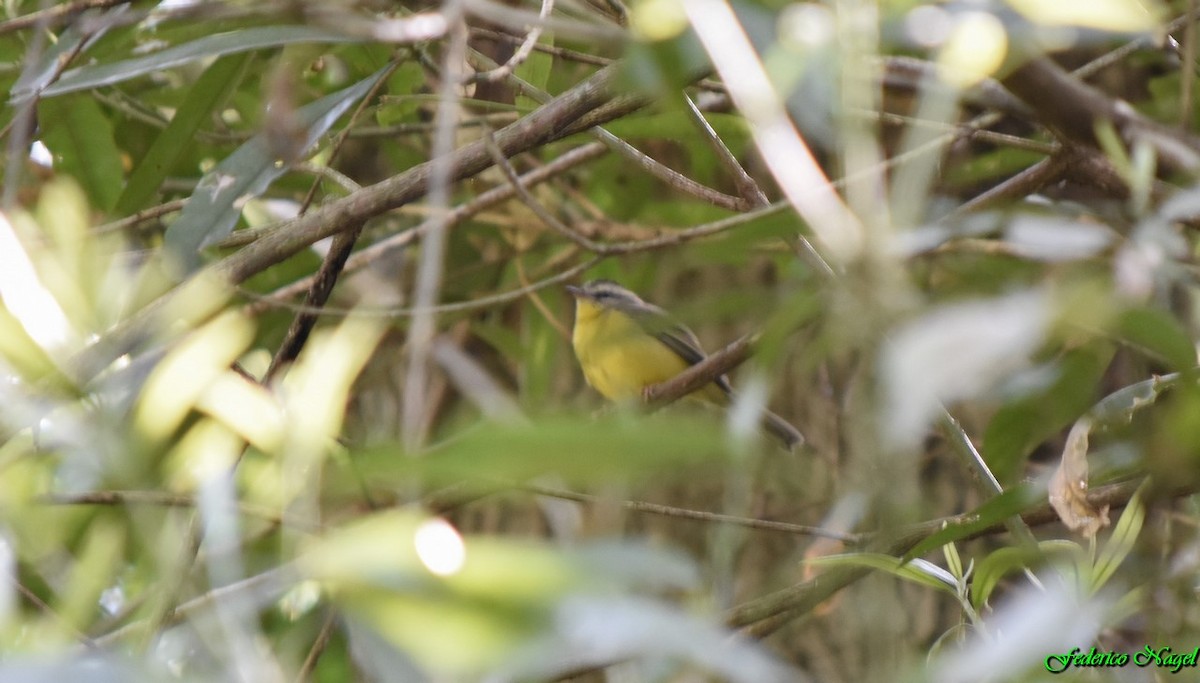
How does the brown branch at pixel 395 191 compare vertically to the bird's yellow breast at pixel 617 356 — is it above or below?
above

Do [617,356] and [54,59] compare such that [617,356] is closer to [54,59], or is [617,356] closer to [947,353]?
[54,59]

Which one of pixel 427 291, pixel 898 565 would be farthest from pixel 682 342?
pixel 427 291

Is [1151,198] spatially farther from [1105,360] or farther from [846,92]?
[846,92]

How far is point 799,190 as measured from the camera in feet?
2.83

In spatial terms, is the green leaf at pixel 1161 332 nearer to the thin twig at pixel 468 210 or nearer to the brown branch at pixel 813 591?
the brown branch at pixel 813 591

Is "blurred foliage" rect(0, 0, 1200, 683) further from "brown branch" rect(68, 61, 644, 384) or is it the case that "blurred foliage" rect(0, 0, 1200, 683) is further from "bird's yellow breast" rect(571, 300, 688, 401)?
"bird's yellow breast" rect(571, 300, 688, 401)

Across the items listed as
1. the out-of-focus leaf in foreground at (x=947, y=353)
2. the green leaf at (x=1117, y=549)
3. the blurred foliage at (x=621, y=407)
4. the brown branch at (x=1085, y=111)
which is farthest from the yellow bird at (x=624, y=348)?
the out-of-focus leaf in foreground at (x=947, y=353)

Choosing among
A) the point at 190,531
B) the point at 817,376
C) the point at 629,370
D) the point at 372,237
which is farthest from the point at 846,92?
the point at 629,370

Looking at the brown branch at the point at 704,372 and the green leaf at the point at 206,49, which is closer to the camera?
the green leaf at the point at 206,49

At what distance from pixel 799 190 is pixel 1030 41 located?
509mm

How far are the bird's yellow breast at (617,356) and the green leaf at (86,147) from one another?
1698 millimetres

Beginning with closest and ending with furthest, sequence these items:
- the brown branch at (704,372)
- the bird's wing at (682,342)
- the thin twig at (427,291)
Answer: the thin twig at (427,291), the brown branch at (704,372), the bird's wing at (682,342)

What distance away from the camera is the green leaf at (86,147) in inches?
115

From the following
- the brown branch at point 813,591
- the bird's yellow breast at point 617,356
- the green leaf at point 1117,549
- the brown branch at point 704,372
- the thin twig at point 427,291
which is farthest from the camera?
the bird's yellow breast at point 617,356
